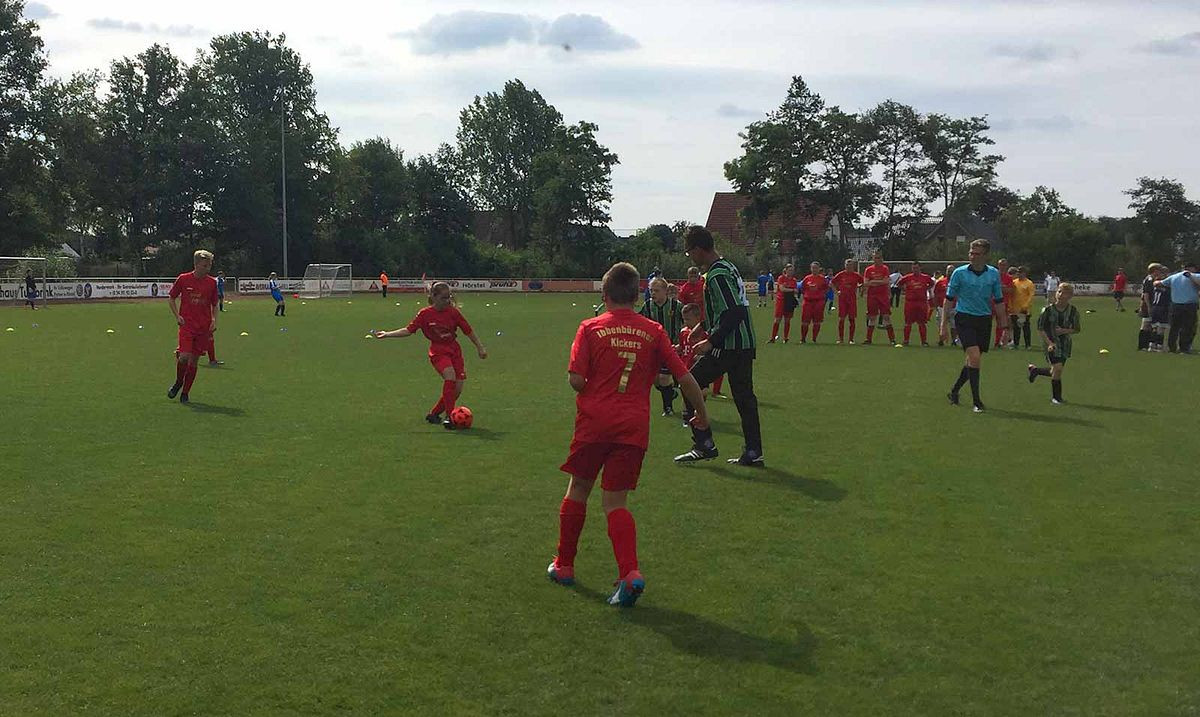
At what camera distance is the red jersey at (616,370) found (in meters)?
5.64

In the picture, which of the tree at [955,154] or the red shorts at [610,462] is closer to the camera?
the red shorts at [610,462]

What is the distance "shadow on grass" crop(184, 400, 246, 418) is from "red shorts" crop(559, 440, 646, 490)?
25.9 feet

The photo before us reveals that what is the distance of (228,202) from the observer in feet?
245

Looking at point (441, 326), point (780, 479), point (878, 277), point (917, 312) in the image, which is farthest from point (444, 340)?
point (878, 277)

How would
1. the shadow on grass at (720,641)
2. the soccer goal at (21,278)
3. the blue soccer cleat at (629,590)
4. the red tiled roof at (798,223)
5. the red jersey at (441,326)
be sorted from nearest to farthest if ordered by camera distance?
the shadow on grass at (720,641)
the blue soccer cleat at (629,590)
the red jersey at (441,326)
the soccer goal at (21,278)
the red tiled roof at (798,223)

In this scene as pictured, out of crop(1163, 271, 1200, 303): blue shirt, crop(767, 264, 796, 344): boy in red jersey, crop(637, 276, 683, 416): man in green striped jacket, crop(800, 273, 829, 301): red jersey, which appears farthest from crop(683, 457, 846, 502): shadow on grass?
crop(1163, 271, 1200, 303): blue shirt

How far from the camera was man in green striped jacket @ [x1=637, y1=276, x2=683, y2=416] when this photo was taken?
41.8ft

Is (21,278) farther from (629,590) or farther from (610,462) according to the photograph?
(629,590)

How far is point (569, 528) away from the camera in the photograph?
5969mm

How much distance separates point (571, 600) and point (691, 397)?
1279 millimetres

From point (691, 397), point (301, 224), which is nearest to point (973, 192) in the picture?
point (301, 224)

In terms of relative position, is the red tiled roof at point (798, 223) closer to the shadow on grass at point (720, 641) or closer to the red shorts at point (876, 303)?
the red shorts at point (876, 303)

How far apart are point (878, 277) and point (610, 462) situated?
20116mm

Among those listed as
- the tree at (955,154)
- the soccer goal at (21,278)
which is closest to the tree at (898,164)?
the tree at (955,154)
